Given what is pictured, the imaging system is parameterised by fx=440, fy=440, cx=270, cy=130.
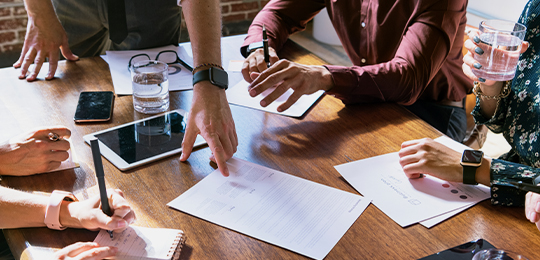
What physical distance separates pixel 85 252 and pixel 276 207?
376 mm

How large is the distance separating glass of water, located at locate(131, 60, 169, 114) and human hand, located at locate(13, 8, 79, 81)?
1.24 ft

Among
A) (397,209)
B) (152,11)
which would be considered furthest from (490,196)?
(152,11)

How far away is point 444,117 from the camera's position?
1.64 metres

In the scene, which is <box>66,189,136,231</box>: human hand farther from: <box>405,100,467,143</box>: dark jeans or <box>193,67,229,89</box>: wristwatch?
<box>405,100,467,143</box>: dark jeans

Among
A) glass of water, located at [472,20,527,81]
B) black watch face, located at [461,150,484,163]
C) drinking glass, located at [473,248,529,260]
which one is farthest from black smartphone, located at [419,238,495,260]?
glass of water, located at [472,20,527,81]

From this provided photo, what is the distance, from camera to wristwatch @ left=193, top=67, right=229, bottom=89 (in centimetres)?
122

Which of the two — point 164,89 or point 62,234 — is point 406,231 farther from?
point 164,89

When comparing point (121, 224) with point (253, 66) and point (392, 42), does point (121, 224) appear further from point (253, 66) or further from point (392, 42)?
point (392, 42)

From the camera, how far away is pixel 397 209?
93 centimetres

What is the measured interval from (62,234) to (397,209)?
672 mm

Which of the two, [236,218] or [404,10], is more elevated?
[404,10]

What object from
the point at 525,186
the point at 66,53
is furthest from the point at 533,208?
the point at 66,53

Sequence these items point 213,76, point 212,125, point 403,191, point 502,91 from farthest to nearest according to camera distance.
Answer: point 502,91, point 213,76, point 212,125, point 403,191

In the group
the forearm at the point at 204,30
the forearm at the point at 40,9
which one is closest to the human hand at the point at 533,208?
the forearm at the point at 204,30
